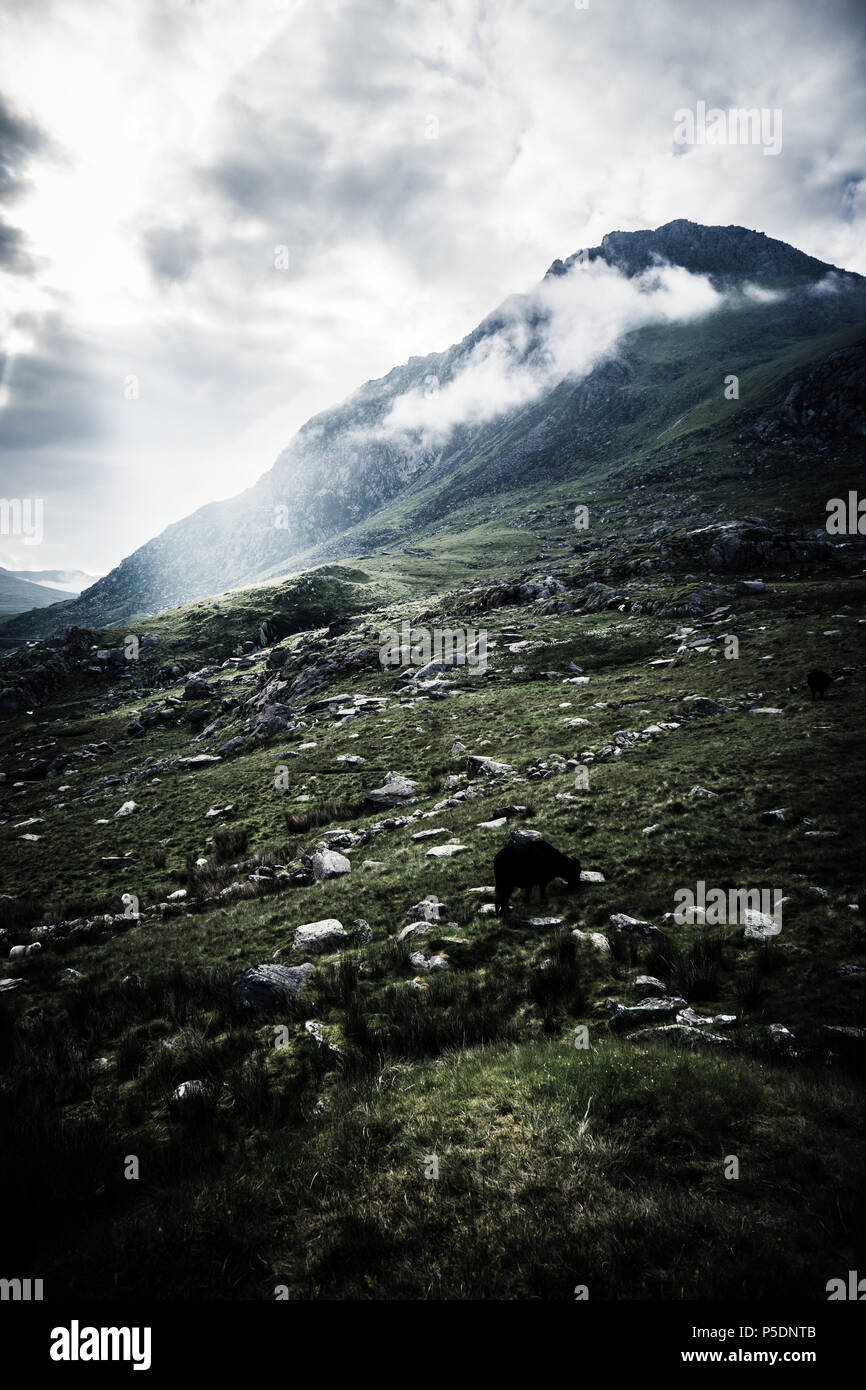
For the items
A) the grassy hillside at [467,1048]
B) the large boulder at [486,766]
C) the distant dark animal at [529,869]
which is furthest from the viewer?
the large boulder at [486,766]

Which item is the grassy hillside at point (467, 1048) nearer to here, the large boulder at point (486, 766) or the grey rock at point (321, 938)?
the large boulder at point (486, 766)

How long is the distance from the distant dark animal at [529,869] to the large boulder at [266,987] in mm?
4751

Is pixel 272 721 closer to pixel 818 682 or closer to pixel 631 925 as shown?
pixel 631 925

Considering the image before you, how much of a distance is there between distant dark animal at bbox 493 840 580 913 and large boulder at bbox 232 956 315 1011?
15.6 feet

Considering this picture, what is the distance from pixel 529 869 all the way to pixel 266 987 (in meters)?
6.29

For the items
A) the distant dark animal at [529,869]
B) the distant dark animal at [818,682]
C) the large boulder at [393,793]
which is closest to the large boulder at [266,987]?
the distant dark animal at [529,869]

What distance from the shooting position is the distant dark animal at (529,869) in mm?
11914

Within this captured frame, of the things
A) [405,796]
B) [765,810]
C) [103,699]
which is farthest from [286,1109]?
[103,699]

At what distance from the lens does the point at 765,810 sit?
1419cm

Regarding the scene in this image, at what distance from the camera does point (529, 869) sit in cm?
1223

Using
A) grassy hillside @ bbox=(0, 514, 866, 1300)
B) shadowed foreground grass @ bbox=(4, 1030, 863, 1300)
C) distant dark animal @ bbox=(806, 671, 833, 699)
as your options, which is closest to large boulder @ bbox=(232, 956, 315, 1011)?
grassy hillside @ bbox=(0, 514, 866, 1300)

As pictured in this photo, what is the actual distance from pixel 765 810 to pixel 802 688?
1400cm

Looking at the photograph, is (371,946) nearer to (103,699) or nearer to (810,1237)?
(810,1237)

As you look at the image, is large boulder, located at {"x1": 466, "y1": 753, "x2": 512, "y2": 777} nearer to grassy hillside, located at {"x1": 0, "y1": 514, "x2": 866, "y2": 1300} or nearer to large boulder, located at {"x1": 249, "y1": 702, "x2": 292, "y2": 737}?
grassy hillside, located at {"x1": 0, "y1": 514, "x2": 866, "y2": 1300}
